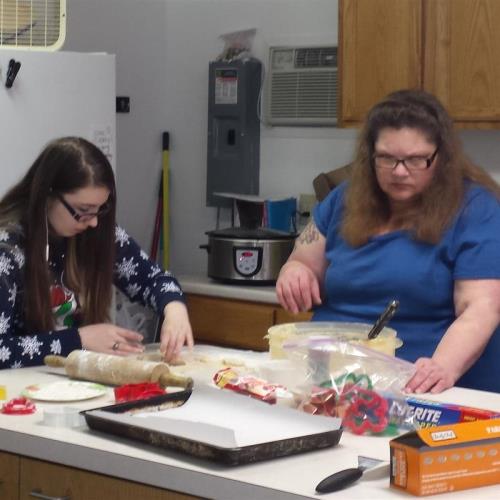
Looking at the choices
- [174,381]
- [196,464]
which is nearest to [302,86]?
[174,381]

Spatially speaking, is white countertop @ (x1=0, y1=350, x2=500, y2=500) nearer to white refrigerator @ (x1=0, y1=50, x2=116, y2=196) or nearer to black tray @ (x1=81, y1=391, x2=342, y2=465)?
Answer: black tray @ (x1=81, y1=391, x2=342, y2=465)

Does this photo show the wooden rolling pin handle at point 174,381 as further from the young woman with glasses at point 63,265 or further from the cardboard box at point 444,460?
the cardboard box at point 444,460

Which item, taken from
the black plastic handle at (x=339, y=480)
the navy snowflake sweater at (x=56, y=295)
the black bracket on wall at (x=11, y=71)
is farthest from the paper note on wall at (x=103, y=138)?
the black plastic handle at (x=339, y=480)

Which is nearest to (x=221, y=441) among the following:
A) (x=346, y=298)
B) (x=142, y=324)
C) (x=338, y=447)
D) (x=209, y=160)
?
(x=338, y=447)

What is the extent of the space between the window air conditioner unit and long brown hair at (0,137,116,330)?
1.81m

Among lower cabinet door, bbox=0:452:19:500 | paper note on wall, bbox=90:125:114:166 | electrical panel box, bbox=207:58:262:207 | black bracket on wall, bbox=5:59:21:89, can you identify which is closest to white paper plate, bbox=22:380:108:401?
lower cabinet door, bbox=0:452:19:500

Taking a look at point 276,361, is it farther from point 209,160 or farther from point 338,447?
point 209,160

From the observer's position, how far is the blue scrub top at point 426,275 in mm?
2545

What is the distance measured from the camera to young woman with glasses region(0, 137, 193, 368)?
8.41ft

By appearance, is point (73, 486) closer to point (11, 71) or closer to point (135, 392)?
point (135, 392)

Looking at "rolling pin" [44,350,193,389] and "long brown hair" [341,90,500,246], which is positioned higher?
"long brown hair" [341,90,500,246]

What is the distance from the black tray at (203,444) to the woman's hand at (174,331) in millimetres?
525

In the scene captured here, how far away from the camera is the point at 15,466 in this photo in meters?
2.03

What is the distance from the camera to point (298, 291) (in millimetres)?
2695
